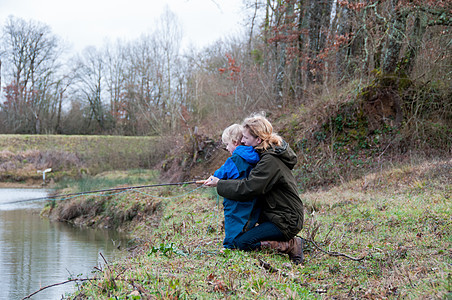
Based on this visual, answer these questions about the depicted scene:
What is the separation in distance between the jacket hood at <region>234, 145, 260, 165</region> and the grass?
1.02 meters

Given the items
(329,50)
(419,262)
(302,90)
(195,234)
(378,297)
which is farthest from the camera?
(302,90)

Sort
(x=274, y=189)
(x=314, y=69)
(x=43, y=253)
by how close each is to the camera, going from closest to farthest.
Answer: (x=274, y=189) < (x=43, y=253) < (x=314, y=69)

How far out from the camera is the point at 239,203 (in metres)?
4.62

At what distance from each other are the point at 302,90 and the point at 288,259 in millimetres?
12846

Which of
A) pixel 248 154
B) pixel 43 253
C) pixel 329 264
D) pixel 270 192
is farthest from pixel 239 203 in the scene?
pixel 43 253

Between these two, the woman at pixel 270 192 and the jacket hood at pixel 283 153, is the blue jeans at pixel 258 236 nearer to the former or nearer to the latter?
the woman at pixel 270 192

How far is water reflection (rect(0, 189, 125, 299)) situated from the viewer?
23.6ft

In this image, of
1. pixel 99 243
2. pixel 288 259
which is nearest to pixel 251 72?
pixel 99 243

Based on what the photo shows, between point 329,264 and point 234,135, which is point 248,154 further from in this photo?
point 329,264

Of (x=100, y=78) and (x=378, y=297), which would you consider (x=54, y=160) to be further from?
(x=378, y=297)

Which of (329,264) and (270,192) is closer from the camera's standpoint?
(270,192)

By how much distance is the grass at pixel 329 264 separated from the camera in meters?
3.43

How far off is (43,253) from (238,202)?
7.02m

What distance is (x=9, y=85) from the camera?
41.2 metres
